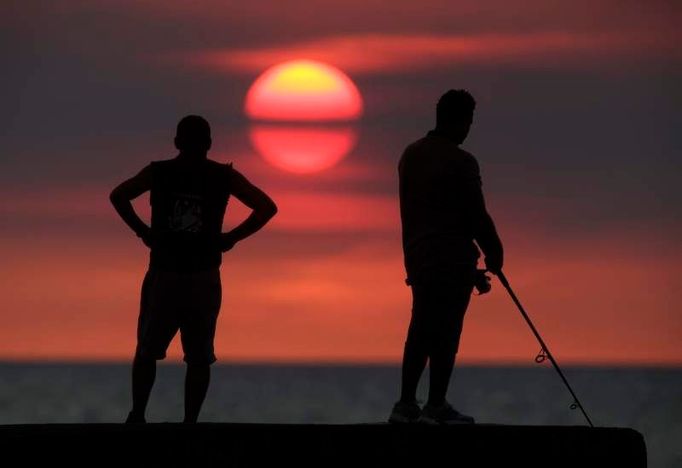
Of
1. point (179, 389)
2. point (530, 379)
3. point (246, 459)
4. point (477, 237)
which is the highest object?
point (477, 237)

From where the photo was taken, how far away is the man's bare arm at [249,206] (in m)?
12.6

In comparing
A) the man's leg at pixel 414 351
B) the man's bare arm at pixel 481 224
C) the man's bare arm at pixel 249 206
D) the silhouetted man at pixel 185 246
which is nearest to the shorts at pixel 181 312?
the silhouetted man at pixel 185 246

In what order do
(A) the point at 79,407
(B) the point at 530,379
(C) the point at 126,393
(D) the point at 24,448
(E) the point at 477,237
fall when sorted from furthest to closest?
(B) the point at 530,379 < (C) the point at 126,393 < (A) the point at 79,407 < (E) the point at 477,237 < (D) the point at 24,448

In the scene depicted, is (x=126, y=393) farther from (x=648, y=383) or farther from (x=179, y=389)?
(x=648, y=383)

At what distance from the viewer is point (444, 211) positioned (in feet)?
40.6

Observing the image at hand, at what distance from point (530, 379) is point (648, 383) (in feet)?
33.2

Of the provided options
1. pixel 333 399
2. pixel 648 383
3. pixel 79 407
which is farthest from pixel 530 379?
pixel 79 407

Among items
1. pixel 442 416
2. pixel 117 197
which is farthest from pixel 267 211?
pixel 442 416

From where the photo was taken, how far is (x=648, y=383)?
361 ft

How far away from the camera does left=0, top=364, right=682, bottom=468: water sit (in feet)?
220

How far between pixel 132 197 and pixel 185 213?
0.42 m

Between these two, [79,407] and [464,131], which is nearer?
[464,131]

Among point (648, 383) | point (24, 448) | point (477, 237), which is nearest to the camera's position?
point (24, 448)

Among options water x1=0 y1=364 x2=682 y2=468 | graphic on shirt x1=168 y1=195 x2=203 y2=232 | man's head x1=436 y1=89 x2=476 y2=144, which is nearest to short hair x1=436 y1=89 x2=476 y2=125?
man's head x1=436 y1=89 x2=476 y2=144
